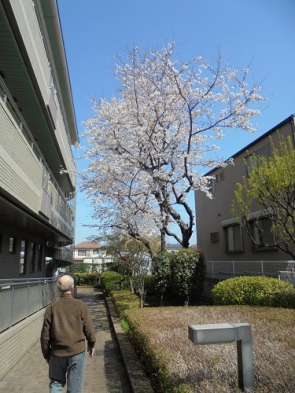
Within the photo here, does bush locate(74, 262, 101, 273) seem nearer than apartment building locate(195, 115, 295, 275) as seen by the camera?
No

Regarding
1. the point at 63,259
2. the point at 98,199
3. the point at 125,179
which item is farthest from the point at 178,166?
the point at 63,259

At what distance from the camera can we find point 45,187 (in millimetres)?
11219

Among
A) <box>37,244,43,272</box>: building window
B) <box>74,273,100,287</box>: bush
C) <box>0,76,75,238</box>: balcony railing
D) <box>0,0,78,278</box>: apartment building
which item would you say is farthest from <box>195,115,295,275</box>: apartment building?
<box>74,273,100,287</box>: bush

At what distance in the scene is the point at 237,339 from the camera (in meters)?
3.49

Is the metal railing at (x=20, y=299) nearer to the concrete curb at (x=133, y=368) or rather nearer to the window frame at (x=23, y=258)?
the window frame at (x=23, y=258)

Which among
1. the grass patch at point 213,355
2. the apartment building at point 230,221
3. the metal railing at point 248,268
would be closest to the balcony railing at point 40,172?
the grass patch at point 213,355

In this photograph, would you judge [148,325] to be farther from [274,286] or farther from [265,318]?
[274,286]

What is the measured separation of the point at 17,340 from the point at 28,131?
16.6ft

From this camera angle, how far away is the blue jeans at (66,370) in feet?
12.8

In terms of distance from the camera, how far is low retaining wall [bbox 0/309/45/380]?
5.85m

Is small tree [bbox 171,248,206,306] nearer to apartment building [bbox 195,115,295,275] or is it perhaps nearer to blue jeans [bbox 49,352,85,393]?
apartment building [bbox 195,115,295,275]

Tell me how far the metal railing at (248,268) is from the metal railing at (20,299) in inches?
282

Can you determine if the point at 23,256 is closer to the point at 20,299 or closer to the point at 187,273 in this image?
the point at 20,299

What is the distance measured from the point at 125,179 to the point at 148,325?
292 inches
